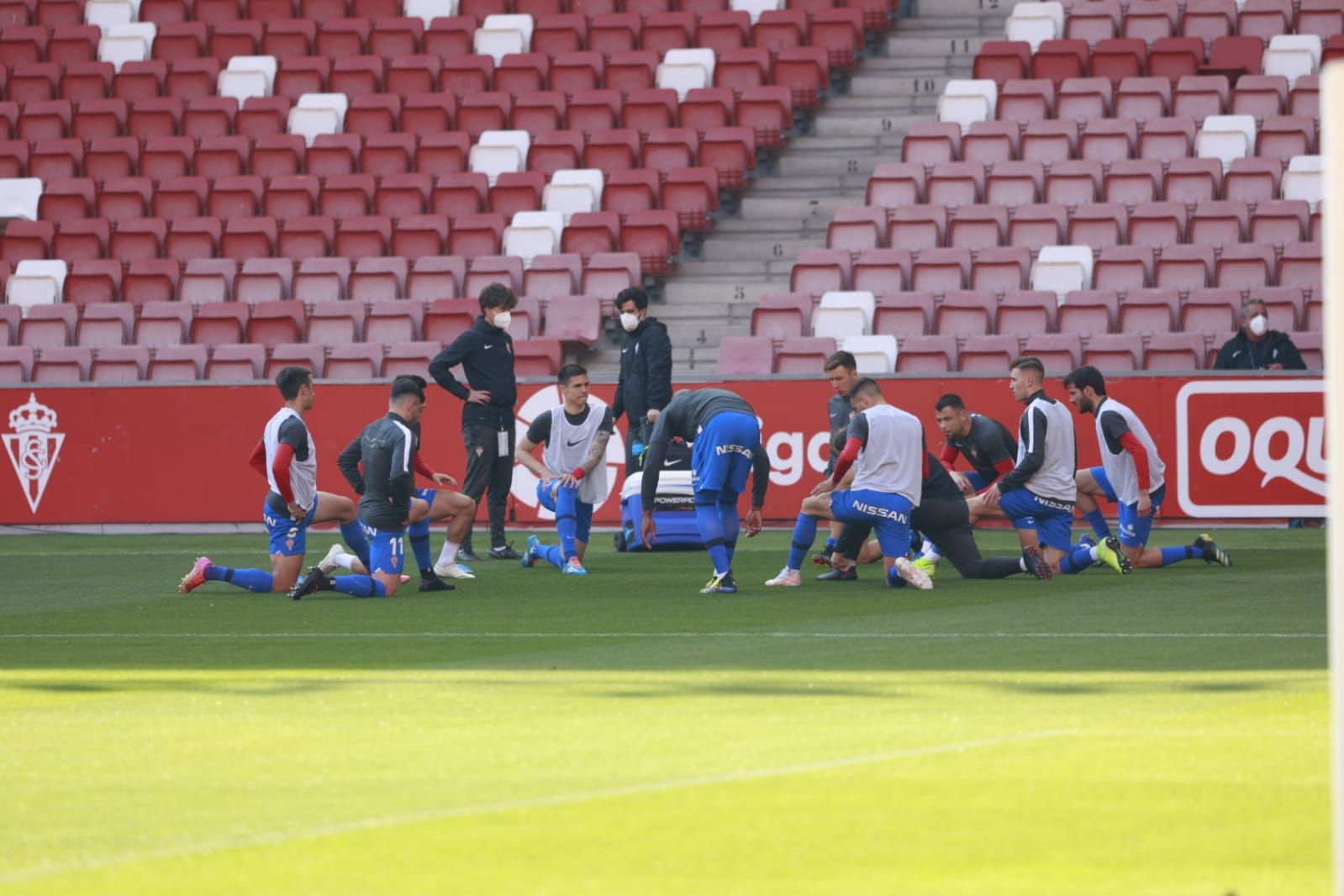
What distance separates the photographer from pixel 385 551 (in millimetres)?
15195

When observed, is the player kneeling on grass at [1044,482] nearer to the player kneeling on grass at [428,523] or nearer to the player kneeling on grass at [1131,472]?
the player kneeling on grass at [1131,472]

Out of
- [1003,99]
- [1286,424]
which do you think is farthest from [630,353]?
[1003,99]

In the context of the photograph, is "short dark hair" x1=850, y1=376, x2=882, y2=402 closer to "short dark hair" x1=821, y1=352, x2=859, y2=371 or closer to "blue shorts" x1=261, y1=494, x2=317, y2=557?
"short dark hair" x1=821, y1=352, x2=859, y2=371

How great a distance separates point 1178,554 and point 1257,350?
5164 mm

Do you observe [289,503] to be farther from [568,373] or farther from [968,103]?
[968,103]

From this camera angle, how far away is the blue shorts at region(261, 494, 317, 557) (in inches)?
605

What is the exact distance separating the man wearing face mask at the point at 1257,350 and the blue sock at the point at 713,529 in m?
8.17

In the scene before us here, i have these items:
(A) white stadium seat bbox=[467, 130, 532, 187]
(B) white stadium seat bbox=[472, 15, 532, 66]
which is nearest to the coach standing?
(A) white stadium seat bbox=[467, 130, 532, 187]

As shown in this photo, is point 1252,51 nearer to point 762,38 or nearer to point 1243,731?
point 762,38

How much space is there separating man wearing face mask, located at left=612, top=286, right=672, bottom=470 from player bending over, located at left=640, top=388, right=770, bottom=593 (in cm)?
350

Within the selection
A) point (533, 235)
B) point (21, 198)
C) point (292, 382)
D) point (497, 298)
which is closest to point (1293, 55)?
point (533, 235)

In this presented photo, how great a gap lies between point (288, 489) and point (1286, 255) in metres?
12.7

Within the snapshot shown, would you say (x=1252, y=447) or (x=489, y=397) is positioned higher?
(x=489, y=397)

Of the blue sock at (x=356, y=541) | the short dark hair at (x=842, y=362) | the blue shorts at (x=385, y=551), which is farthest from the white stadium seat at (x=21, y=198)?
the short dark hair at (x=842, y=362)
